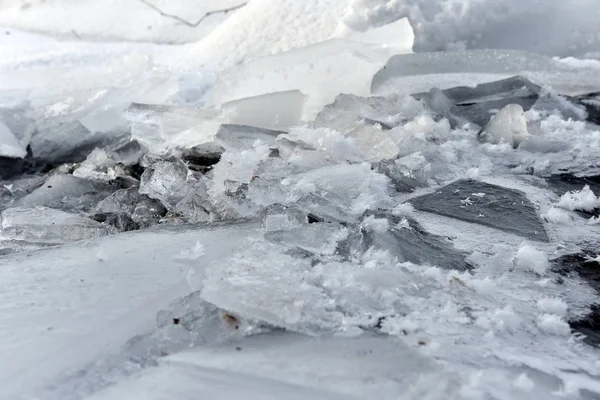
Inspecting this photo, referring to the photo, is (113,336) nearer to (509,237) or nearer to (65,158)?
(509,237)

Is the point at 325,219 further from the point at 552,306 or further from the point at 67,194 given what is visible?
the point at 67,194

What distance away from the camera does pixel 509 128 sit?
1.78 metres

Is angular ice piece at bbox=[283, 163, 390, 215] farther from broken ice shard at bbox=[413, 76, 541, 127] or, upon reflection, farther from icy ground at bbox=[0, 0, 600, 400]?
broken ice shard at bbox=[413, 76, 541, 127]

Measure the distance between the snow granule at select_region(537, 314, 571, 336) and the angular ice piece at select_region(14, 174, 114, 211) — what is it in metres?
1.18

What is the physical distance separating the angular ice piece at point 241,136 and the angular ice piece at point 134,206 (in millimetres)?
272

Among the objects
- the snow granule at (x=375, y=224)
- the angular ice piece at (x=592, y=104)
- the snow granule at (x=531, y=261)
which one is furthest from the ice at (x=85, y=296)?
the angular ice piece at (x=592, y=104)

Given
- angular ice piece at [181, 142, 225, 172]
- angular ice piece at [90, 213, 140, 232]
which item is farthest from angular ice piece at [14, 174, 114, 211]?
angular ice piece at [181, 142, 225, 172]

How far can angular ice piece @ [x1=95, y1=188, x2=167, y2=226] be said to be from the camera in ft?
4.84

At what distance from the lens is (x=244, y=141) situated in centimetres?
170

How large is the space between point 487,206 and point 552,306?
15.9 inches

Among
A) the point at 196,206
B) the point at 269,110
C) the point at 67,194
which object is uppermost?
the point at 269,110

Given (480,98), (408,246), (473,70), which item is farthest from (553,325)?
(473,70)

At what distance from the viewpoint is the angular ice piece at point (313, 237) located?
44.6 inches

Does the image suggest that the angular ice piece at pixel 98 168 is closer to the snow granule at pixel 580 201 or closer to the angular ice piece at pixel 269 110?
the angular ice piece at pixel 269 110
